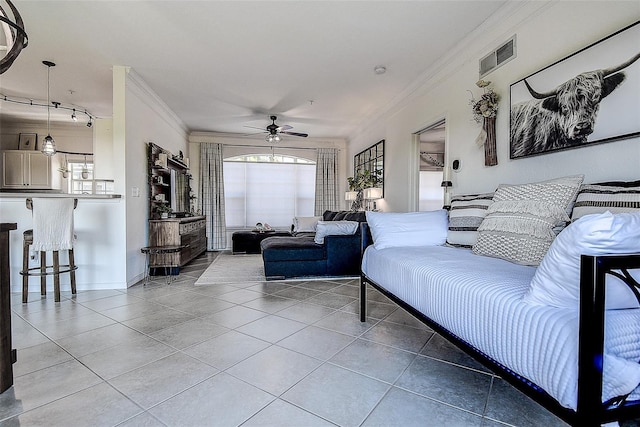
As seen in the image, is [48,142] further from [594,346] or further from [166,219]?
[594,346]

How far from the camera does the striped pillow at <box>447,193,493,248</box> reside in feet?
7.44

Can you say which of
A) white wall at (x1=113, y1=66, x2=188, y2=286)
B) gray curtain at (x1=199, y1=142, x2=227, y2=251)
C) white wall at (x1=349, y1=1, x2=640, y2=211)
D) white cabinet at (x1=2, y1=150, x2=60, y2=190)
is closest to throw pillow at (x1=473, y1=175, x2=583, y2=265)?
white wall at (x1=349, y1=1, x2=640, y2=211)

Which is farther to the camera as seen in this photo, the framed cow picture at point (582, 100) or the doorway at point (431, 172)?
the doorway at point (431, 172)

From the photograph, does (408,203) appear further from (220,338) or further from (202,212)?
(202,212)

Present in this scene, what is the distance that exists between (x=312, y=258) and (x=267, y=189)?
4008 mm

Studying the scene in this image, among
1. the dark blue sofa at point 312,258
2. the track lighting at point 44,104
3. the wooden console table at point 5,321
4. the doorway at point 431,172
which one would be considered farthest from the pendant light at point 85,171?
the doorway at point 431,172

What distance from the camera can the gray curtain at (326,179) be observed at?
301 inches

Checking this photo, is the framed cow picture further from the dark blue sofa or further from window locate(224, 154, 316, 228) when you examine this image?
window locate(224, 154, 316, 228)

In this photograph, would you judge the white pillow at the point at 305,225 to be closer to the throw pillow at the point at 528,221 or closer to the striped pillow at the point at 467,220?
the striped pillow at the point at 467,220

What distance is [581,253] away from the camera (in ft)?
2.74

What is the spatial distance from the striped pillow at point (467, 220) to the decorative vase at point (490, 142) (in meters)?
0.55

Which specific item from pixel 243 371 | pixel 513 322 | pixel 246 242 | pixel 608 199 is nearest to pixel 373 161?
pixel 246 242

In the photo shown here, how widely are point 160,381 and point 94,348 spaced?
0.76 meters

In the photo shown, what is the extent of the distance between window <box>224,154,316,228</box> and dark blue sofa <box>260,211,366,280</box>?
3.58 meters
